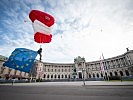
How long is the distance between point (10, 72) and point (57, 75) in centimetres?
4599

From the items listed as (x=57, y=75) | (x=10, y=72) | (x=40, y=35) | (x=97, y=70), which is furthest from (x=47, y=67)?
(x=40, y=35)

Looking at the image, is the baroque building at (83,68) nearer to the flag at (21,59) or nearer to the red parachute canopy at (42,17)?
the red parachute canopy at (42,17)

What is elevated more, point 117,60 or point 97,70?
point 117,60

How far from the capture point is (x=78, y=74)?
3438 inches

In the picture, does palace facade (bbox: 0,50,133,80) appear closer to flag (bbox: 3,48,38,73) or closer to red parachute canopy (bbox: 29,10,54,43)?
flag (bbox: 3,48,38,73)

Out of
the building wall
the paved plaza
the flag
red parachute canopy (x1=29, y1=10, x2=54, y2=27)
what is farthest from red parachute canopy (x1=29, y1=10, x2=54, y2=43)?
the building wall

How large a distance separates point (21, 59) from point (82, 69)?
233 feet

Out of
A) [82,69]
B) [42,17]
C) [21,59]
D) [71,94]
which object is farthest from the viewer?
[82,69]

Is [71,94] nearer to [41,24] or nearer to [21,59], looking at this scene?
[21,59]

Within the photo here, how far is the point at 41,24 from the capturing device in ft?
37.3

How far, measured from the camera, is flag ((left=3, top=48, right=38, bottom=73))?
29.6 feet

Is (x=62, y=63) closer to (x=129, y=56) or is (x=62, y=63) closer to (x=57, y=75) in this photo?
(x=57, y=75)

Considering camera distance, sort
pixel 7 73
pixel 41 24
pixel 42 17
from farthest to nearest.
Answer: pixel 7 73
pixel 41 24
pixel 42 17

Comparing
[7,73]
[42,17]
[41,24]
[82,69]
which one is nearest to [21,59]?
[41,24]
